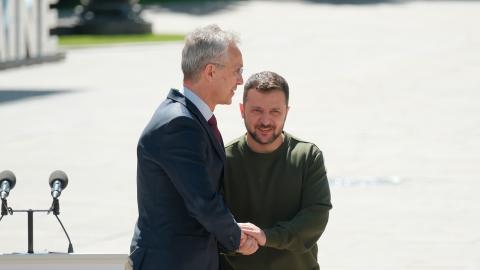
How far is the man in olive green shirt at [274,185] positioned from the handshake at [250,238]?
137 millimetres

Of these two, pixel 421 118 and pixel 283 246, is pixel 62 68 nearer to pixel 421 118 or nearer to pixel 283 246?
pixel 421 118

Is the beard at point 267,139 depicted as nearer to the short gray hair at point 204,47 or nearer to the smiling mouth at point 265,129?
the smiling mouth at point 265,129

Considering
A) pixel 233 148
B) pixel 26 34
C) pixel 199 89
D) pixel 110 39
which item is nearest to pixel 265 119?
pixel 233 148

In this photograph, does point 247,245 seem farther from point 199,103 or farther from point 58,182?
point 58,182

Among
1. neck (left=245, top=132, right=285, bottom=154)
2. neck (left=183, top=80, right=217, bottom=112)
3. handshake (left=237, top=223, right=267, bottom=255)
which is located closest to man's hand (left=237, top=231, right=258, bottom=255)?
handshake (left=237, top=223, right=267, bottom=255)

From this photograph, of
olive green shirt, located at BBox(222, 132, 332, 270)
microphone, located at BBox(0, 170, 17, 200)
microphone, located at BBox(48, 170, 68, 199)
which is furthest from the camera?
microphone, located at BBox(48, 170, 68, 199)

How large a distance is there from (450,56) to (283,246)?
2123 cm

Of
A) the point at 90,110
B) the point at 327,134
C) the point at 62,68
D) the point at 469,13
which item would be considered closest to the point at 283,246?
the point at 327,134

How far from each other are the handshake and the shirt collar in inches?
15.9

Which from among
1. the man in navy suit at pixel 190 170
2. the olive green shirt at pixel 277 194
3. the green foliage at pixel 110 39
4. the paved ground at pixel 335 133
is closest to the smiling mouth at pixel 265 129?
the olive green shirt at pixel 277 194

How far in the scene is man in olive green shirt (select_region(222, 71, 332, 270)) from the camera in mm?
4508

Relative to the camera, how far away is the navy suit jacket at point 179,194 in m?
4.09

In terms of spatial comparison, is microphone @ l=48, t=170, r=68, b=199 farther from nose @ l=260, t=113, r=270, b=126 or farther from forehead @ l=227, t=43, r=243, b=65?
forehead @ l=227, t=43, r=243, b=65

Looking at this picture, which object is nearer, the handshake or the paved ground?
the handshake
